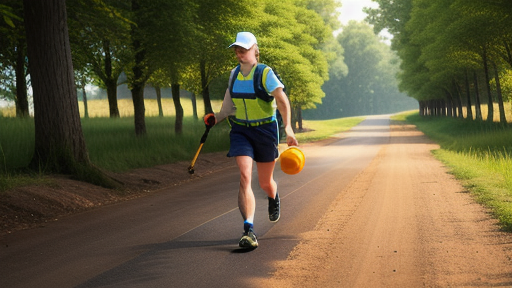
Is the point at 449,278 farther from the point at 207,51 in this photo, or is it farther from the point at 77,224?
the point at 207,51

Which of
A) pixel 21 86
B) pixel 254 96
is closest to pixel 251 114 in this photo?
pixel 254 96

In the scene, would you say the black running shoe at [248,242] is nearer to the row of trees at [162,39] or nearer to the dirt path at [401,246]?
the dirt path at [401,246]

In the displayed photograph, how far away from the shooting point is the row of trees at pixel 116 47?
40.8 ft

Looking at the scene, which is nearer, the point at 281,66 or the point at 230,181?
the point at 230,181

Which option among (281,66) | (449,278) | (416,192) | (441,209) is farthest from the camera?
(281,66)

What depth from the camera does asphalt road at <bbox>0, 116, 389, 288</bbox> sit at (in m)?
5.83

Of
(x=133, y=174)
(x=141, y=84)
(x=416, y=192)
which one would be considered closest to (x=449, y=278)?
(x=416, y=192)

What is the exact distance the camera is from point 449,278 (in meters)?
5.54

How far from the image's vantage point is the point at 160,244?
7.38 metres

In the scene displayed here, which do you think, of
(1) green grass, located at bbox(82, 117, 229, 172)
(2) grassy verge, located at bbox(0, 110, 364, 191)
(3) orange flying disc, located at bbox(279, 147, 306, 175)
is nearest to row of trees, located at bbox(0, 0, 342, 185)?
(2) grassy verge, located at bbox(0, 110, 364, 191)

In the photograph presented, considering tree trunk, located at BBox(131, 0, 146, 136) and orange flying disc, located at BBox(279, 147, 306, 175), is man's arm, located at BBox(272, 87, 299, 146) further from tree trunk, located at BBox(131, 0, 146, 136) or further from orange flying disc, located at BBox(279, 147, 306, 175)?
tree trunk, located at BBox(131, 0, 146, 136)

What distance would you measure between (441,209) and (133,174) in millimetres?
7816

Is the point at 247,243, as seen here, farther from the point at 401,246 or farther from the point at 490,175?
the point at 490,175

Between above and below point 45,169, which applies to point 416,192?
below
